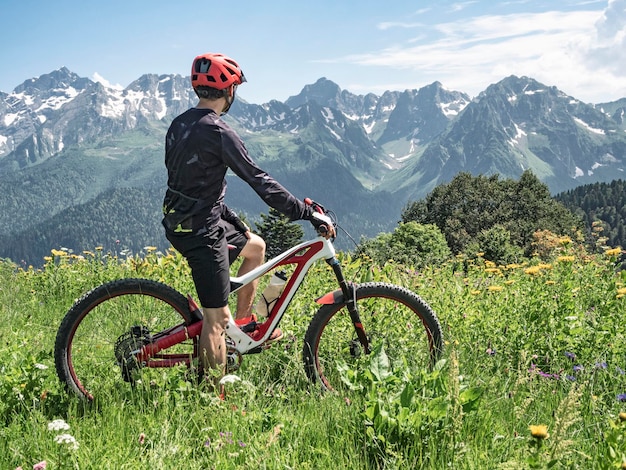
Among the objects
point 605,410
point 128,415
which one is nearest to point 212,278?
point 128,415

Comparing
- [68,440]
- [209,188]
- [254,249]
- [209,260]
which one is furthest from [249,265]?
[68,440]

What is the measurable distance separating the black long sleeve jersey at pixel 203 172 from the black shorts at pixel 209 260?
0.08 metres

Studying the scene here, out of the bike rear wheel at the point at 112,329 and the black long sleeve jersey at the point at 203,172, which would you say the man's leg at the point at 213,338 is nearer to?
the bike rear wheel at the point at 112,329

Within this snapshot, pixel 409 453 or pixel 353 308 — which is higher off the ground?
pixel 353 308

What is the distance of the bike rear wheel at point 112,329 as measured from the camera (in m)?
4.22

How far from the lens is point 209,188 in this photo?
13.2ft

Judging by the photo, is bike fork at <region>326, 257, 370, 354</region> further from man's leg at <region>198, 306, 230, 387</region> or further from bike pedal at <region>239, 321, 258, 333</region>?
man's leg at <region>198, 306, 230, 387</region>

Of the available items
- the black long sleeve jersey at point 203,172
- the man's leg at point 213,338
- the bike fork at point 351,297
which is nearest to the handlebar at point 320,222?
the black long sleeve jersey at point 203,172

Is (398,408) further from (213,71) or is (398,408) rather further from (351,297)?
(213,71)

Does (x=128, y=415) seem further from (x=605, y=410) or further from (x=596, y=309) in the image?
(x=596, y=309)

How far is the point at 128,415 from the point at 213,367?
0.80 meters

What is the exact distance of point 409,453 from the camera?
9.62 feet

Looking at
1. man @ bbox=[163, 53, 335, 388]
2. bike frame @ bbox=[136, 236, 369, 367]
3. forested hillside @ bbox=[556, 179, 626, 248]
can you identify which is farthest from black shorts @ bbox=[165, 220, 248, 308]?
forested hillside @ bbox=[556, 179, 626, 248]

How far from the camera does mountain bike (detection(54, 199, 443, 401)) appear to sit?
4297mm
